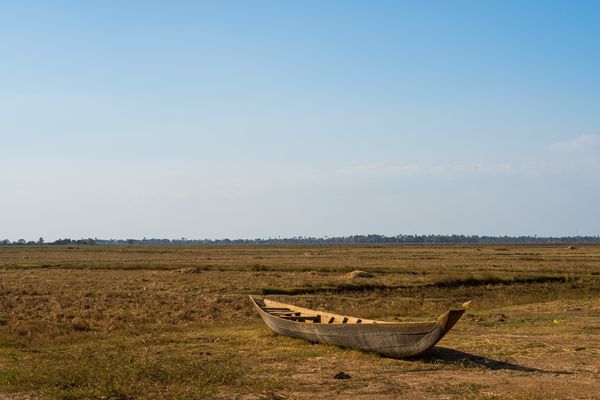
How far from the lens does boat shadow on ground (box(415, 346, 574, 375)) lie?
15.1 metres

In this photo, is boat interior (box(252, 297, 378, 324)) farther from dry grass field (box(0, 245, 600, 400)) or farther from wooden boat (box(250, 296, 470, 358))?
dry grass field (box(0, 245, 600, 400))

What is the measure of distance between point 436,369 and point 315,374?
2753mm

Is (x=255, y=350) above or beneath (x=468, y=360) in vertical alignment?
beneath

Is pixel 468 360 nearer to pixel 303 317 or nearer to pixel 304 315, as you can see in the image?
pixel 303 317

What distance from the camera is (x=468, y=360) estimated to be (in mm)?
15953

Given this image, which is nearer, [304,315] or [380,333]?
[380,333]

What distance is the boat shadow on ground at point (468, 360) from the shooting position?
15109 millimetres

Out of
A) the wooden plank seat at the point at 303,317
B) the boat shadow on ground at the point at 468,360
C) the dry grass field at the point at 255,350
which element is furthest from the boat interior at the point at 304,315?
the boat shadow on ground at the point at 468,360

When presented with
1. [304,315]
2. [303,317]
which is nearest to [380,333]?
[303,317]

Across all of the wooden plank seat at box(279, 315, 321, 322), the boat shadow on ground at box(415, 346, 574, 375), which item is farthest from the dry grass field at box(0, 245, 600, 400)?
the wooden plank seat at box(279, 315, 321, 322)

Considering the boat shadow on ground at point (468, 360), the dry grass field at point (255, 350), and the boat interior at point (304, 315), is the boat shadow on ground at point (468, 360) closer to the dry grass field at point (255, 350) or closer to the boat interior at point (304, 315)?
the dry grass field at point (255, 350)

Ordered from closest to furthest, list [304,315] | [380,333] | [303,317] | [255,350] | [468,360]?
1. [468,360]
2. [380,333]
3. [255,350]
4. [303,317]
5. [304,315]

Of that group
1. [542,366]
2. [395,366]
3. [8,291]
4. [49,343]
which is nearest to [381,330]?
[395,366]

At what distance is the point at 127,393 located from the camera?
42.4 feet
